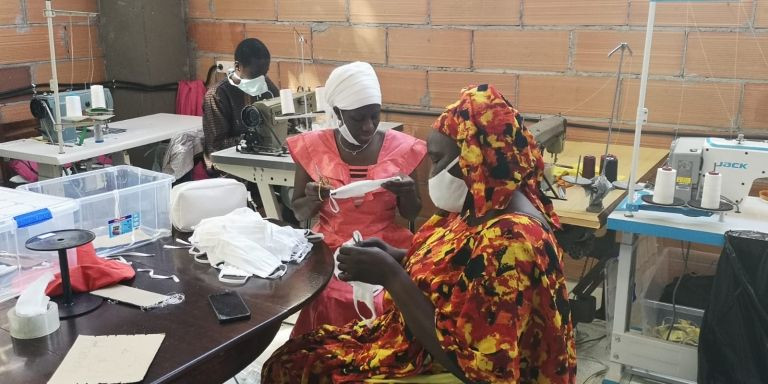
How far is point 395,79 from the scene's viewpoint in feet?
13.0

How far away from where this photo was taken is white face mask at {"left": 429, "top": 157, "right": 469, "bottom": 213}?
1553 mm

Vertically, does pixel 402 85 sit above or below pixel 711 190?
above

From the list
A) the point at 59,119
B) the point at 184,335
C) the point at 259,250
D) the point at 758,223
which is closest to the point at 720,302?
the point at 758,223

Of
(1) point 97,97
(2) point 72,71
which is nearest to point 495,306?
(1) point 97,97

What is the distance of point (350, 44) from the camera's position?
4.08m

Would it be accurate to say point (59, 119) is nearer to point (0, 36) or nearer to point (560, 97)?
point (0, 36)

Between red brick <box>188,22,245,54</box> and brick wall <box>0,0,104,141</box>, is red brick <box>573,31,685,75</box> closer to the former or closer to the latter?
red brick <box>188,22,245,54</box>

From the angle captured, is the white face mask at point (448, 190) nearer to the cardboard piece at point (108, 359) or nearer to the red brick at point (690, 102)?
the cardboard piece at point (108, 359)

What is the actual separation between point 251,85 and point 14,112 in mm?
1649

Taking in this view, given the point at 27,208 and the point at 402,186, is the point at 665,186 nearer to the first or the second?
the point at 402,186

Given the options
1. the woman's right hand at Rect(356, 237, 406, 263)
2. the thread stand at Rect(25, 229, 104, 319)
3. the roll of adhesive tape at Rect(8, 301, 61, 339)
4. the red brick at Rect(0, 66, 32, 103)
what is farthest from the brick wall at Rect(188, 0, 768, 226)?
the roll of adhesive tape at Rect(8, 301, 61, 339)

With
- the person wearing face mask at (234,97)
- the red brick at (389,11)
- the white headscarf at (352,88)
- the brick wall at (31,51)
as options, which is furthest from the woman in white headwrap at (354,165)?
the brick wall at (31,51)

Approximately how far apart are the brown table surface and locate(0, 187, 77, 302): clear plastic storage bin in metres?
0.09

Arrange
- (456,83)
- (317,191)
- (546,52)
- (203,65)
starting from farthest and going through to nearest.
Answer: (203,65), (456,83), (546,52), (317,191)
